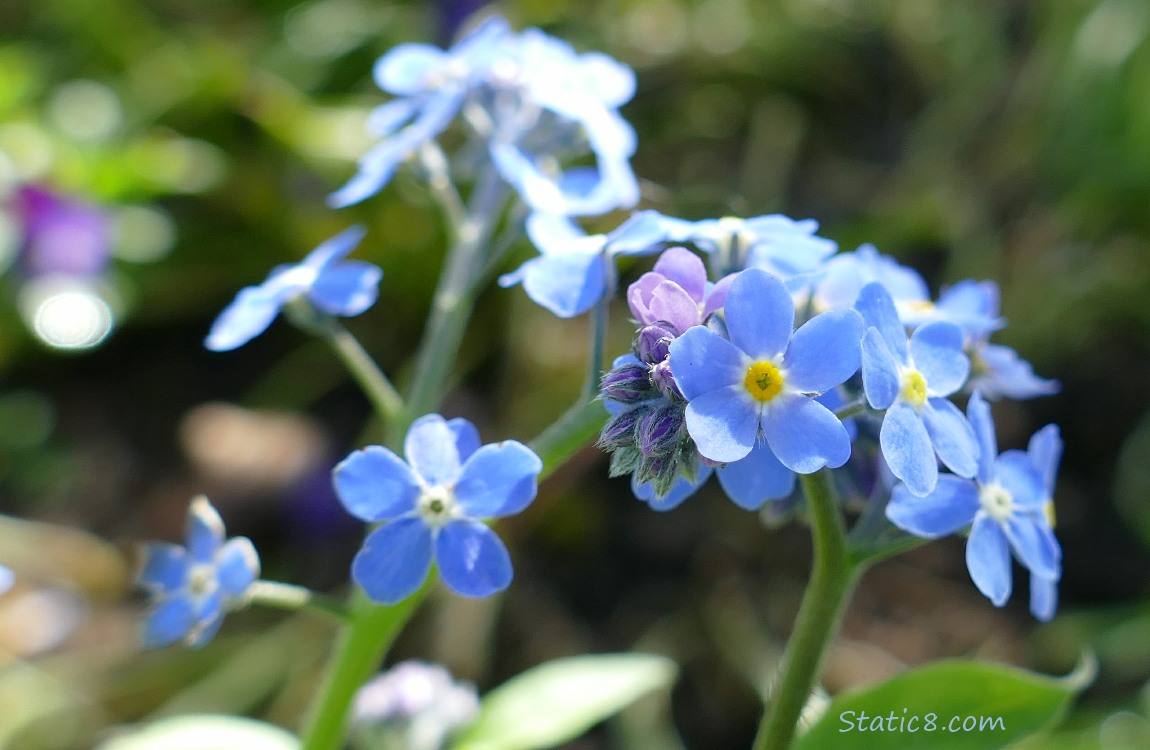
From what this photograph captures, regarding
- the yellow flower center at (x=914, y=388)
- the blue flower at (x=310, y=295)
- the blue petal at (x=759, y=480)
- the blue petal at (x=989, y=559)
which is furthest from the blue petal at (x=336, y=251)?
the blue petal at (x=989, y=559)

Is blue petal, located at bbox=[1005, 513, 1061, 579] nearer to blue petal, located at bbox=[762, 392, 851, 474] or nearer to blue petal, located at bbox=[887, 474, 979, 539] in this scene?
blue petal, located at bbox=[887, 474, 979, 539]

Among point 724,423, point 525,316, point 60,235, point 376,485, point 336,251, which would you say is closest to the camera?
point 724,423

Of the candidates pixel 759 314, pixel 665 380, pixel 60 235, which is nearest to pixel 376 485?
pixel 665 380

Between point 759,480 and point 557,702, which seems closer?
point 759,480

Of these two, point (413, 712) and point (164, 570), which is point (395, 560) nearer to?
point (164, 570)

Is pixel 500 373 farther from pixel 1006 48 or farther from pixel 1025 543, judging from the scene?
pixel 1006 48

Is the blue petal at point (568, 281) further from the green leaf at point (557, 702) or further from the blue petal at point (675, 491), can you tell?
the green leaf at point (557, 702)
